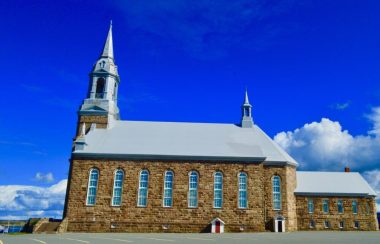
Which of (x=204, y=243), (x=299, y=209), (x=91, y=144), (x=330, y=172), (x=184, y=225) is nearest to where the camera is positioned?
(x=204, y=243)

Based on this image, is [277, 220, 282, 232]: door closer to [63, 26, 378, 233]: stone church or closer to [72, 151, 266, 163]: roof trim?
[63, 26, 378, 233]: stone church

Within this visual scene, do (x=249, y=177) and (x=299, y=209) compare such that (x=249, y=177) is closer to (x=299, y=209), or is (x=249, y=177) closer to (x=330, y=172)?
(x=299, y=209)

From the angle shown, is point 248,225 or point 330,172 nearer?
point 248,225

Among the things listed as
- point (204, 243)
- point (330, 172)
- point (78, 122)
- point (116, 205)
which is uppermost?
point (78, 122)

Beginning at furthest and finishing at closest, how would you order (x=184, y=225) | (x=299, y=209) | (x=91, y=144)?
(x=299, y=209) → (x=91, y=144) → (x=184, y=225)

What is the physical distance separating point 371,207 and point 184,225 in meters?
24.2

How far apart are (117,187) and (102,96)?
12.6 metres

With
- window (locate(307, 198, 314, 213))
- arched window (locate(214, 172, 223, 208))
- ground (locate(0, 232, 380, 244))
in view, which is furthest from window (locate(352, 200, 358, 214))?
arched window (locate(214, 172, 223, 208))

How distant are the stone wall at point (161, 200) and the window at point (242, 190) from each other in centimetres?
44

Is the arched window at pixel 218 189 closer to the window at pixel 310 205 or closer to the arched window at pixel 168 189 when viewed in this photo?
the arched window at pixel 168 189

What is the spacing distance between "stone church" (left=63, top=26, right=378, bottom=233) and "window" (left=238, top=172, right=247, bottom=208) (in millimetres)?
104

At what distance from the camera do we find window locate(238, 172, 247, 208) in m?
36.6

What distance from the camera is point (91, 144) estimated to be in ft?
127

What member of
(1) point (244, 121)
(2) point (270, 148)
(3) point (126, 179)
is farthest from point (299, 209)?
(3) point (126, 179)
